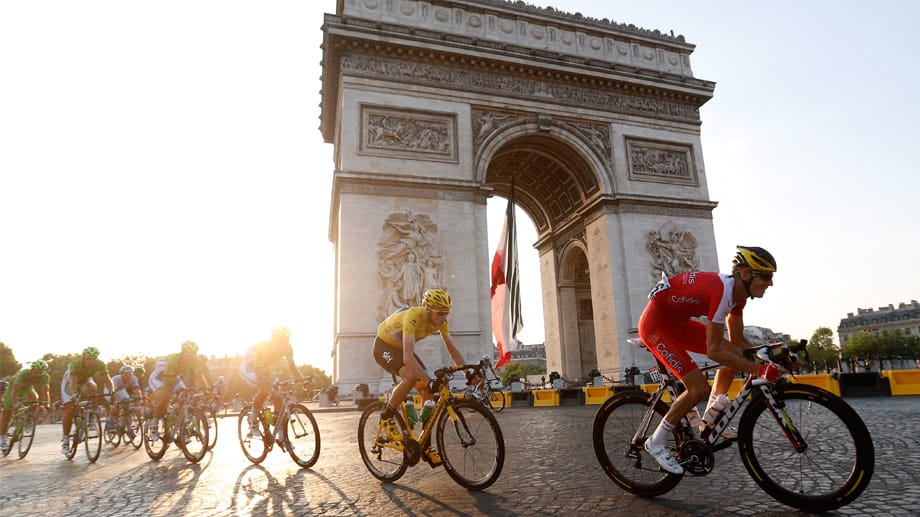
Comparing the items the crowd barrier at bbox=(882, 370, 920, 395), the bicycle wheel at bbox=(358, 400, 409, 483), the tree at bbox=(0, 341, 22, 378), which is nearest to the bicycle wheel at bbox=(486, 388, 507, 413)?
the crowd barrier at bbox=(882, 370, 920, 395)

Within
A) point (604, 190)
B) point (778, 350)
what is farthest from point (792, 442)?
→ point (604, 190)

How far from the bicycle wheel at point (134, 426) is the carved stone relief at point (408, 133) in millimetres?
12416

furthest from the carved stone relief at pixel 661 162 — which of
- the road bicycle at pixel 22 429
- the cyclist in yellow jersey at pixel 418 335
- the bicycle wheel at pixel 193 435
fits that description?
the road bicycle at pixel 22 429

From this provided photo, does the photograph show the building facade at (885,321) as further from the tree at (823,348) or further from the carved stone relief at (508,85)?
the carved stone relief at (508,85)

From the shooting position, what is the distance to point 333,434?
984 cm

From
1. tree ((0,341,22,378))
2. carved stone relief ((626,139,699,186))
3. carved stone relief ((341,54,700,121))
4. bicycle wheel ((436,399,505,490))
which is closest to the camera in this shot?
bicycle wheel ((436,399,505,490))

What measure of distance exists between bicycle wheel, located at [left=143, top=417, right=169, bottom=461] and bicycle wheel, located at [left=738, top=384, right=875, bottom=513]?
756 cm

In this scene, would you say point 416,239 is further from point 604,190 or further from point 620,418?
point 620,418

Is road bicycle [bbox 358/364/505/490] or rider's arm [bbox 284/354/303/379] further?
rider's arm [bbox 284/354/303/379]

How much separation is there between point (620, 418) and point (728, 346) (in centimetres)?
92

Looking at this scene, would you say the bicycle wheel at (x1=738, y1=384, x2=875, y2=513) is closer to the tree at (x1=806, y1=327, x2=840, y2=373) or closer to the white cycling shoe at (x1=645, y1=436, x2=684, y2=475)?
the white cycling shoe at (x1=645, y1=436, x2=684, y2=475)

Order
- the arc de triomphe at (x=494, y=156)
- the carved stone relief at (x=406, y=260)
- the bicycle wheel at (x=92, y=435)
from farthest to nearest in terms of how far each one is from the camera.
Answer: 1. the arc de triomphe at (x=494, y=156)
2. the carved stone relief at (x=406, y=260)
3. the bicycle wheel at (x=92, y=435)

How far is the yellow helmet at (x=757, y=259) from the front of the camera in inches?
138

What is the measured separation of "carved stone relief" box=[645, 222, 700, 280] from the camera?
2314cm
